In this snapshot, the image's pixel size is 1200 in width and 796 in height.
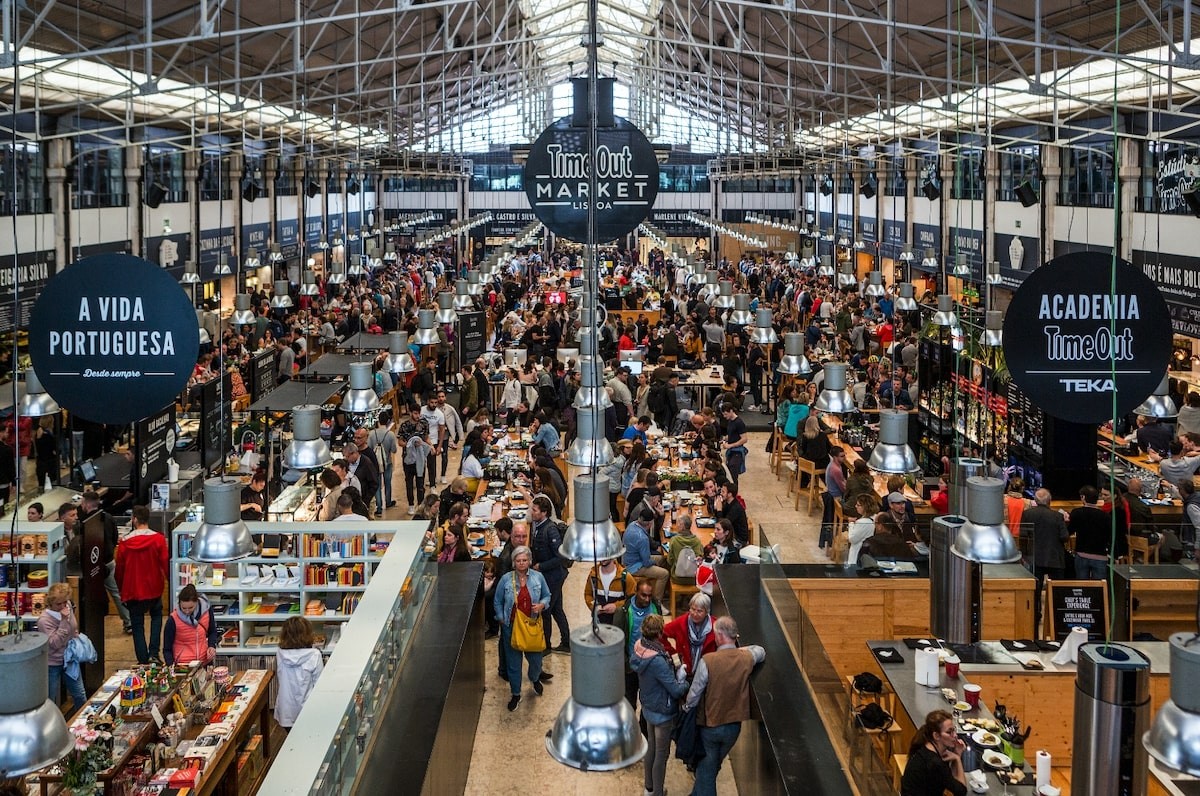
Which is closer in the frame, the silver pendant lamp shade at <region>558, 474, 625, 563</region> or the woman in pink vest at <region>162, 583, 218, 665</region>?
the silver pendant lamp shade at <region>558, 474, 625, 563</region>

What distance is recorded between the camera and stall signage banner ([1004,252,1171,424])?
573 centimetres

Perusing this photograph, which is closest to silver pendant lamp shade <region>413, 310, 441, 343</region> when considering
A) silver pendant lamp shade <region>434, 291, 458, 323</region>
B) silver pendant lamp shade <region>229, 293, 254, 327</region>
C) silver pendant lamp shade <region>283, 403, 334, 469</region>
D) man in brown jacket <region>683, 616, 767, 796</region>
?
silver pendant lamp shade <region>434, 291, 458, 323</region>

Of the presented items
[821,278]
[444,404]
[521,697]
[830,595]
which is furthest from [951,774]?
[821,278]

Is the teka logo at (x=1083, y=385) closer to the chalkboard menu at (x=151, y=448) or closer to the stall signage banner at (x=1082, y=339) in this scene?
the stall signage banner at (x=1082, y=339)

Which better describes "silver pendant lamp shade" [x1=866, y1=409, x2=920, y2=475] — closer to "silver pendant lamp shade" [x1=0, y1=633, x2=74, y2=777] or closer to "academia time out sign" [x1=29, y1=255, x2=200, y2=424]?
"academia time out sign" [x1=29, y1=255, x2=200, y2=424]

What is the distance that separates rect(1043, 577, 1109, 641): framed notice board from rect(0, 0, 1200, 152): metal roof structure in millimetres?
3362

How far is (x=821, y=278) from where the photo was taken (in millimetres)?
29750

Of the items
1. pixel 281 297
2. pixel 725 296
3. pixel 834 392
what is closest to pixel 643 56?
pixel 281 297

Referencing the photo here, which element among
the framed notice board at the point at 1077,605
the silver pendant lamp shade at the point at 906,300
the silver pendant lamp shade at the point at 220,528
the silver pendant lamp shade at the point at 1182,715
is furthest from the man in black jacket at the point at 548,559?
the silver pendant lamp shade at the point at 906,300

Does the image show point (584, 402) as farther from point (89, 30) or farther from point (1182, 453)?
point (89, 30)

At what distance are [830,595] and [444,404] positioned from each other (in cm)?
720

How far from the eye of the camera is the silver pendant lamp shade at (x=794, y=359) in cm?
1235

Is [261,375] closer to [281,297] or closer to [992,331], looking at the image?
[281,297]

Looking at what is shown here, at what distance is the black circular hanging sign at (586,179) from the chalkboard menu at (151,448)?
4.96 m
